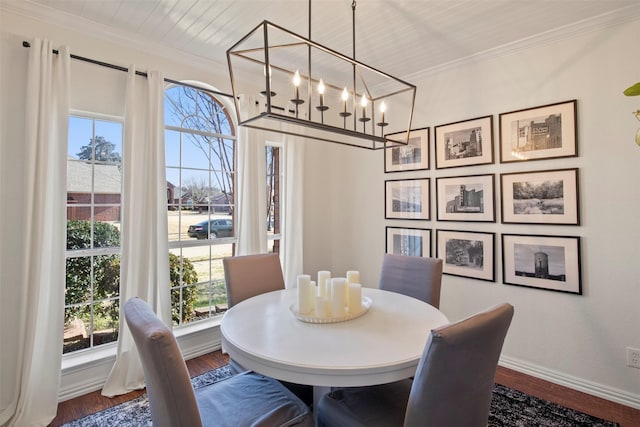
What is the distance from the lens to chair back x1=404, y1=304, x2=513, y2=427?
1023 millimetres

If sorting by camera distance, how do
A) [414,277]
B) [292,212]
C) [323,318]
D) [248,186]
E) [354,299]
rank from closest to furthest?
1. [323,318]
2. [354,299]
3. [414,277]
4. [248,186]
5. [292,212]

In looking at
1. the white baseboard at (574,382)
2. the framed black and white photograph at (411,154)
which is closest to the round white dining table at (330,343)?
the white baseboard at (574,382)

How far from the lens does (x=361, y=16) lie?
2.22 metres

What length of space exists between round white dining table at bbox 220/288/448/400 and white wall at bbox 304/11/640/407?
134 centimetres

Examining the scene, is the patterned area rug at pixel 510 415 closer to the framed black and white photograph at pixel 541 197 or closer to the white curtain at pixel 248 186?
the framed black and white photograph at pixel 541 197

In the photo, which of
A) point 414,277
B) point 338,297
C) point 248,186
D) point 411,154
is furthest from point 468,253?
point 248,186

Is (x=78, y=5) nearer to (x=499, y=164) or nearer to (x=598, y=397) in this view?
(x=499, y=164)

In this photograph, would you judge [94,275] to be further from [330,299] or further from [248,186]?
[330,299]

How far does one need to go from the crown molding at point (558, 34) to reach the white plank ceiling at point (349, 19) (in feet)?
0.06

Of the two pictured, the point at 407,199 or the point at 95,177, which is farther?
the point at 407,199

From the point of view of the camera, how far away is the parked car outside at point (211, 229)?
10.0 ft

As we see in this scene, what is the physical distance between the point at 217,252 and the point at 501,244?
105 inches

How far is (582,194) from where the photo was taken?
2373 millimetres

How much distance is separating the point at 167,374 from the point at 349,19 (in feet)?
7.90
